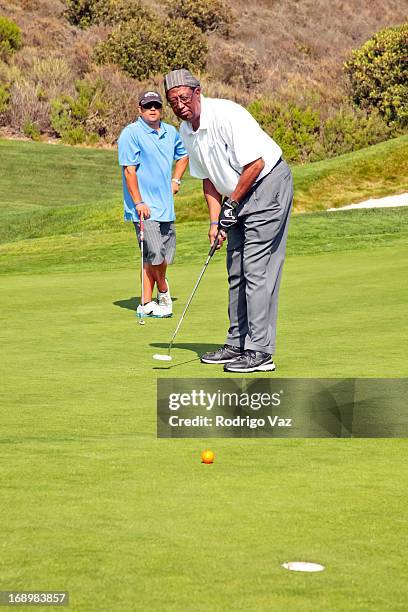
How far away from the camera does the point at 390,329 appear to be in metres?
8.66

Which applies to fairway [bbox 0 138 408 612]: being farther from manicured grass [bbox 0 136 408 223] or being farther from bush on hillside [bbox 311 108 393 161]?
bush on hillside [bbox 311 108 393 161]

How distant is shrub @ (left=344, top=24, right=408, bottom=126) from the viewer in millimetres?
40594

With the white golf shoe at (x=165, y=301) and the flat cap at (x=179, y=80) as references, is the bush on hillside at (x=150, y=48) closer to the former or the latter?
the white golf shoe at (x=165, y=301)

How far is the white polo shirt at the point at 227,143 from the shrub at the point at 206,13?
49964mm

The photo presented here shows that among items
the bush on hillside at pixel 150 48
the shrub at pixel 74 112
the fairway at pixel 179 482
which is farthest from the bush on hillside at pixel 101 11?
the fairway at pixel 179 482

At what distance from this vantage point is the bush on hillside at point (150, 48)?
46406mm

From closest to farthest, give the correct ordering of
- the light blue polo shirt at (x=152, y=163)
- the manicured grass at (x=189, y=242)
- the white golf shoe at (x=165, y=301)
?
the white golf shoe at (x=165, y=301)
the light blue polo shirt at (x=152, y=163)
the manicured grass at (x=189, y=242)

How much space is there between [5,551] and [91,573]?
0.33m

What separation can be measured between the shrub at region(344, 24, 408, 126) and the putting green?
33.3 metres

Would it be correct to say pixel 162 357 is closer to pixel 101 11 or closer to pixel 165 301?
pixel 165 301

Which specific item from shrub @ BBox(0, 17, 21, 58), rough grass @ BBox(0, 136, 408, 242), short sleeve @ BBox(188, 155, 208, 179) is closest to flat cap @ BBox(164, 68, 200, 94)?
short sleeve @ BBox(188, 155, 208, 179)

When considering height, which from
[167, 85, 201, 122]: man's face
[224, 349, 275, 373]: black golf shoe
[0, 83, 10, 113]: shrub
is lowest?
[0, 83, 10, 113]: shrub

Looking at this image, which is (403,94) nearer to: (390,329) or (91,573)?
(390,329)

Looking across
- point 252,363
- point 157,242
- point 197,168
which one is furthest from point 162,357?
point 157,242
